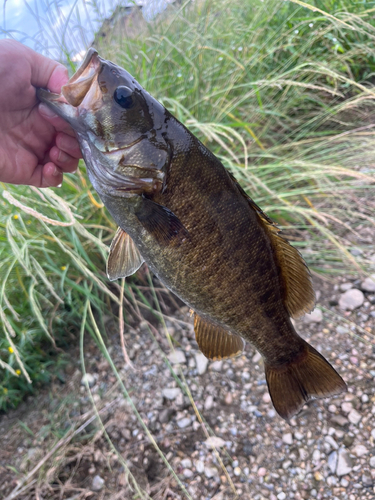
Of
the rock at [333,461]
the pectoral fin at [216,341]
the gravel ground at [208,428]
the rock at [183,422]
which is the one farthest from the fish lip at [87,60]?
the rock at [333,461]

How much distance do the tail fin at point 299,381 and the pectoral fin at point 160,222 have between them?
68cm

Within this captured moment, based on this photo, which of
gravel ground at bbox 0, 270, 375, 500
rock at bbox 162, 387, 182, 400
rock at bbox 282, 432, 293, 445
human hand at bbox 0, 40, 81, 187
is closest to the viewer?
human hand at bbox 0, 40, 81, 187

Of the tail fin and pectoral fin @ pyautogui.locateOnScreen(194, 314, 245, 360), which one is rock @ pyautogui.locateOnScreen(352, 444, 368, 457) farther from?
pectoral fin @ pyautogui.locateOnScreen(194, 314, 245, 360)

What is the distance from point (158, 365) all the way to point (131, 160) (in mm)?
1569

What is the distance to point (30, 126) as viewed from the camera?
5.58 ft

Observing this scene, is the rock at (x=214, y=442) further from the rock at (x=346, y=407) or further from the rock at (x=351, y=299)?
the rock at (x=351, y=299)

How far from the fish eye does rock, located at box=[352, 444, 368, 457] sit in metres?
1.93

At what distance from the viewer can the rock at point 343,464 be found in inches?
73.0

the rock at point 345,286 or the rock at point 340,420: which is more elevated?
the rock at point 345,286

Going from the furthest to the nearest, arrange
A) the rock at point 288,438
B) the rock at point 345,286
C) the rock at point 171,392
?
the rock at point 345,286 → the rock at point 171,392 → the rock at point 288,438

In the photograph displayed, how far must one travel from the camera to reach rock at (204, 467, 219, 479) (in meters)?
A: 1.98

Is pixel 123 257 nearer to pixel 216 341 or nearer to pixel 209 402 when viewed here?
pixel 216 341

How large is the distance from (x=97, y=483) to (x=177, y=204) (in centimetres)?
160

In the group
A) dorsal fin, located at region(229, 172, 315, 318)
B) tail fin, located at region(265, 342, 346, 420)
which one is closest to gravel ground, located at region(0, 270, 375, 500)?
tail fin, located at region(265, 342, 346, 420)
